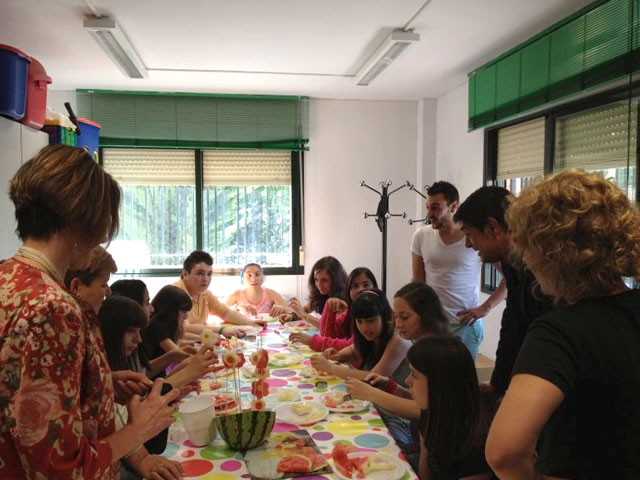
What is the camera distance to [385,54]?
10.6 feet

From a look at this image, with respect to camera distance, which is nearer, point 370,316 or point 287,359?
point 370,316

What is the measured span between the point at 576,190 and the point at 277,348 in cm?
197

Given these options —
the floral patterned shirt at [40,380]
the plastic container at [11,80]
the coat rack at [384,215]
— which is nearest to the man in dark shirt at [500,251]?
the floral patterned shirt at [40,380]

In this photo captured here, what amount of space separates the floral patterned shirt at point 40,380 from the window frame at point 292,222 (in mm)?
3940

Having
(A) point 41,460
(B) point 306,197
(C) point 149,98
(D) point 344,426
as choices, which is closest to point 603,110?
(D) point 344,426

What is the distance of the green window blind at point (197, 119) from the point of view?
14.7ft

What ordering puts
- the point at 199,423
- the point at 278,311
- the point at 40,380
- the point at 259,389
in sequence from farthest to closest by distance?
the point at 278,311 → the point at 259,389 → the point at 199,423 → the point at 40,380

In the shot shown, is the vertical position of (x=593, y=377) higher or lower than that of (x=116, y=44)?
lower

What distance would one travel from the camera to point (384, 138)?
192 inches

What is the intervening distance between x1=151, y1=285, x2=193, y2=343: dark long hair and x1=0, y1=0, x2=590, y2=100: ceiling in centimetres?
161

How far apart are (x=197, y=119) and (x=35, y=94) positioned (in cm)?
207

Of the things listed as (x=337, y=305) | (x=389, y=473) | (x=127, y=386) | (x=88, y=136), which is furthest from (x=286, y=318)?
(x=88, y=136)

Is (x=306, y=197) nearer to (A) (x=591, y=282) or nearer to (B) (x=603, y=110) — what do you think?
(B) (x=603, y=110)

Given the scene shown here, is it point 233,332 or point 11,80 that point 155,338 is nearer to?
point 233,332
